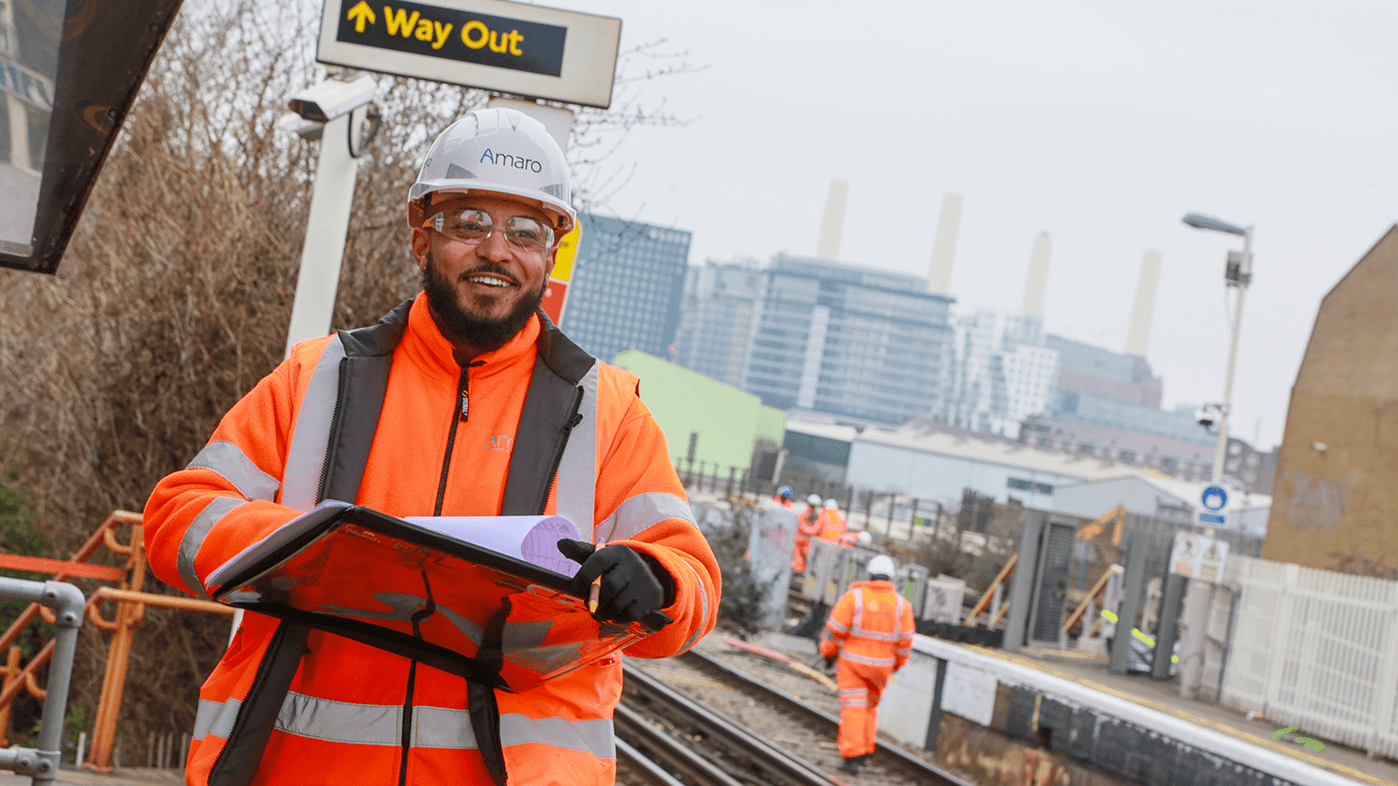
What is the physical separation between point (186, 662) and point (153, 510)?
7971 mm

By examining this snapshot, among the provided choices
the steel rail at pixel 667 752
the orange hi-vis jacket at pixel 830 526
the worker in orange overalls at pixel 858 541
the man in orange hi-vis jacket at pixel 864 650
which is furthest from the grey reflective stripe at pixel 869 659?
the orange hi-vis jacket at pixel 830 526

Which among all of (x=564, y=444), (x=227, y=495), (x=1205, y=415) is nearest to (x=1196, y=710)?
(x=564, y=444)

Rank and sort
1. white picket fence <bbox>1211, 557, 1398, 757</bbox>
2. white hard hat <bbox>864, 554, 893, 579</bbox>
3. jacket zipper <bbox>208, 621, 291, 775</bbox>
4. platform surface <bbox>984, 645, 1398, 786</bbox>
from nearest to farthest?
jacket zipper <bbox>208, 621, 291, 775</bbox> < platform surface <bbox>984, 645, 1398, 786</bbox> < white hard hat <bbox>864, 554, 893, 579</bbox> < white picket fence <bbox>1211, 557, 1398, 757</bbox>

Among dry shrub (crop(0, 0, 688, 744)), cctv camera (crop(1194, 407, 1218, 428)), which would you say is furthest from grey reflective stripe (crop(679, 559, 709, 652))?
cctv camera (crop(1194, 407, 1218, 428))

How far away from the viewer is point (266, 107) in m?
10.1

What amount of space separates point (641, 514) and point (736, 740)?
10.1 meters

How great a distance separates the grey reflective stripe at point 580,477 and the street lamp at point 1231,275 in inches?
854

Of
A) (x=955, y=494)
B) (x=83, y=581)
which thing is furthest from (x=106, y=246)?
(x=955, y=494)

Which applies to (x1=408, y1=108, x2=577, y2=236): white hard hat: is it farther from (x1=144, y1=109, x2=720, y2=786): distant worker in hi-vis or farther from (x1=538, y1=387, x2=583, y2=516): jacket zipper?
(x1=538, y1=387, x2=583, y2=516): jacket zipper

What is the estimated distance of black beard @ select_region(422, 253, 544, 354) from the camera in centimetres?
229

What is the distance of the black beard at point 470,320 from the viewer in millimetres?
2295

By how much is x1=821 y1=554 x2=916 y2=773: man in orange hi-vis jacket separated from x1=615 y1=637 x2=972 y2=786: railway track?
41 cm

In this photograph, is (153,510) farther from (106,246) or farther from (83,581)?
(83,581)

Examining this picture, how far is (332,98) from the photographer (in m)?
5.46
